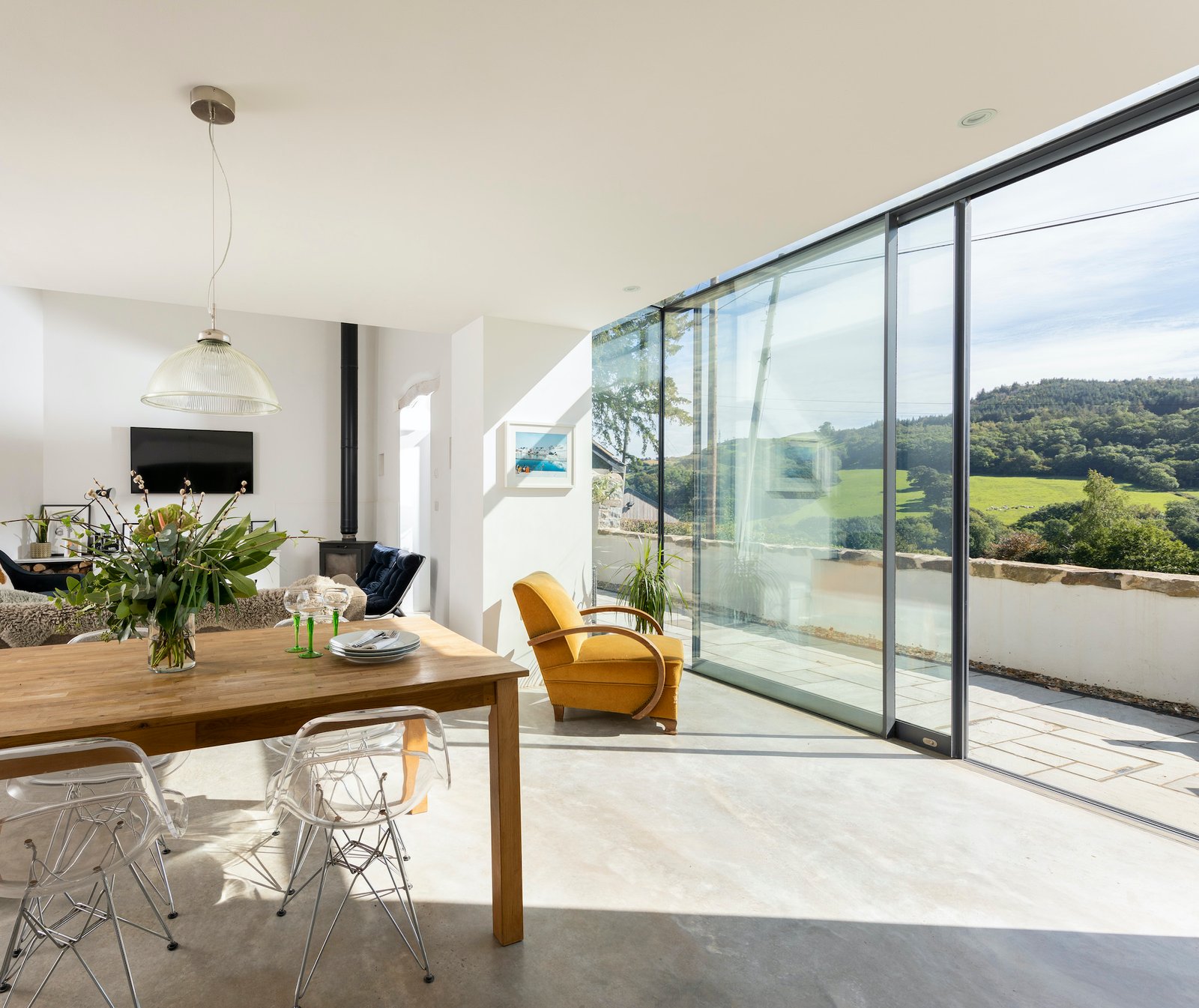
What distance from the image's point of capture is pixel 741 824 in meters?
2.84

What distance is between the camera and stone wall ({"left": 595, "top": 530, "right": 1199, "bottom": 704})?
330 centimetres

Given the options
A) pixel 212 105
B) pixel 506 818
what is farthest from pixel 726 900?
pixel 212 105

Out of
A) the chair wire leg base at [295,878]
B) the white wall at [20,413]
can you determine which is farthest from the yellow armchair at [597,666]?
the white wall at [20,413]

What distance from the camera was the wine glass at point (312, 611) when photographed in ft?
7.84

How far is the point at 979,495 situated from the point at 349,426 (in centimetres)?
662

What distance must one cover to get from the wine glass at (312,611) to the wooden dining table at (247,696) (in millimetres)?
44

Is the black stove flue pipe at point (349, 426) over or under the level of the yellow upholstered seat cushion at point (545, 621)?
over

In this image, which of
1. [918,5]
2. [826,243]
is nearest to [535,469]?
[826,243]

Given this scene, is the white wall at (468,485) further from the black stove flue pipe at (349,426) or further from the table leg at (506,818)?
the black stove flue pipe at (349,426)

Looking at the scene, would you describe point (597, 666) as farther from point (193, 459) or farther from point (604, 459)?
point (193, 459)

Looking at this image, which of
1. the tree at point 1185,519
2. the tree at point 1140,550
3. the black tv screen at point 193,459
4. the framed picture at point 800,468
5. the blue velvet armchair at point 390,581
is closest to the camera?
the tree at point 1185,519

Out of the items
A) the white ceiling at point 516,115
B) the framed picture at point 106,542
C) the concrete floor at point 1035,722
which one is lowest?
the concrete floor at point 1035,722

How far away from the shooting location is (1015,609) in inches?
175

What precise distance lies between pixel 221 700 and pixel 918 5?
2530 mm
